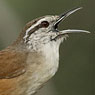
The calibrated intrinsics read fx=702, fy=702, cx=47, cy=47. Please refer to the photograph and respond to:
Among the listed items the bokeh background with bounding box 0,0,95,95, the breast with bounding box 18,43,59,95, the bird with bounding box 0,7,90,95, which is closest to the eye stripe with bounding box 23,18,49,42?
the bird with bounding box 0,7,90,95

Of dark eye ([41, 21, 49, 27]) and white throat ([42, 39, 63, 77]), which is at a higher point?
dark eye ([41, 21, 49, 27])

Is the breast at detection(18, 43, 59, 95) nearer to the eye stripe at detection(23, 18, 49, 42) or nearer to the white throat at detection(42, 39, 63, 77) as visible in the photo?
the white throat at detection(42, 39, 63, 77)

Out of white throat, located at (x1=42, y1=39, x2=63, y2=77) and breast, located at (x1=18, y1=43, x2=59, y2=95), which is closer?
breast, located at (x1=18, y1=43, x2=59, y2=95)

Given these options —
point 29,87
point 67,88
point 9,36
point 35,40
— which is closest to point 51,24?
point 35,40

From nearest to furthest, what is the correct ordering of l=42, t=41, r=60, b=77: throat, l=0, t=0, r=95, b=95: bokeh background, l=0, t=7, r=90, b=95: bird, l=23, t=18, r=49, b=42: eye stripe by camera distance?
l=0, t=7, r=90, b=95: bird < l=42, t=41, r=60, b=77: throat < l=23, t=18, r=49, b=42: eye stripe < l=0, t=0, r=95, b=95: bokeh background

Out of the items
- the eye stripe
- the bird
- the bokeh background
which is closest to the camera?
the bird

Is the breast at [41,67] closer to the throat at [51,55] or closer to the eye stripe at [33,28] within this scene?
the throat at [51,55]

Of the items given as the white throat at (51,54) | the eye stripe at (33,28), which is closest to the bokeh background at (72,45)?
the eye stripe at (33,28)
